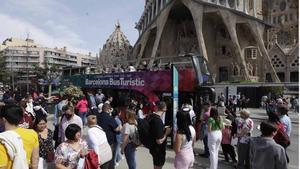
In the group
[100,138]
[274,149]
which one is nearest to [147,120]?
[100,138]

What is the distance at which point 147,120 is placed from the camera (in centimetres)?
583

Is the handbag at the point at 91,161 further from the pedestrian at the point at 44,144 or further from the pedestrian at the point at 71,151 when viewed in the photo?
the pedestrian at the point at 44,144

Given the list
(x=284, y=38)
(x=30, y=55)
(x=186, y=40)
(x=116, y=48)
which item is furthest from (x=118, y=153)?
(x=30, y=55)

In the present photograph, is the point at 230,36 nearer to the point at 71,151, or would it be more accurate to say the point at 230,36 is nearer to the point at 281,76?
the point at 281,76

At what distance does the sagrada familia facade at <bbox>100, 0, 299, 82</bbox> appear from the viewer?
4466cm

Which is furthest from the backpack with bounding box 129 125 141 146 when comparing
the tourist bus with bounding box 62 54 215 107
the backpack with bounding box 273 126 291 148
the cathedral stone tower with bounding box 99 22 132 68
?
the cathedral stone tower with bounding box 99 22 132 68

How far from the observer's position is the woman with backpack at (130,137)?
21.3 feet

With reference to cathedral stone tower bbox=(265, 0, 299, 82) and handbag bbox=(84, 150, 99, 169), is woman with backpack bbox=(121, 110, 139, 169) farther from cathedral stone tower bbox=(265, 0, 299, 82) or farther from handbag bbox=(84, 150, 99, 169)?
cathedral stone tower bbox=(265, 0, 299, 82)

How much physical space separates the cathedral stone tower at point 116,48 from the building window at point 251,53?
24.7m

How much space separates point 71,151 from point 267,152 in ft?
7.35

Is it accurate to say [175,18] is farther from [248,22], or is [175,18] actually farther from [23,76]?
[23,76]

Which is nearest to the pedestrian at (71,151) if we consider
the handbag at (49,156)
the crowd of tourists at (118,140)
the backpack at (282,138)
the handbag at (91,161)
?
the crowd of tourists at (118,140)

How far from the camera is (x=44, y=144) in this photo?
197 inches

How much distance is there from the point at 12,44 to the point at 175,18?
76.9 meters
